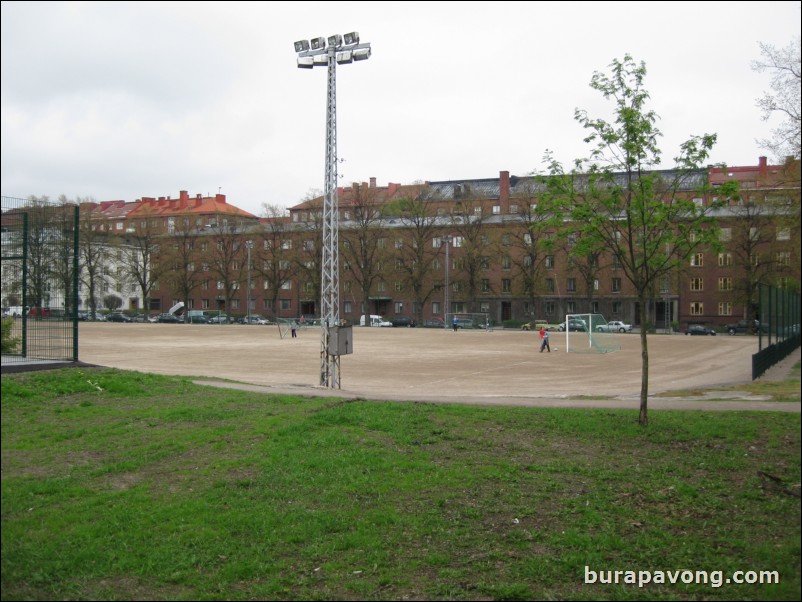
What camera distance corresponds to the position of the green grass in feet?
16.9

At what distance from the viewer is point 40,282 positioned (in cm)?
1459

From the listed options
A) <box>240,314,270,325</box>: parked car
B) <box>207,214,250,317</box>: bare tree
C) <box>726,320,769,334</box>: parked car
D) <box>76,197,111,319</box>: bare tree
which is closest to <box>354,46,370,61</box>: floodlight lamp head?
<box>76,197,111,319</box>: bare tree

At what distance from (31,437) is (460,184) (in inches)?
4177

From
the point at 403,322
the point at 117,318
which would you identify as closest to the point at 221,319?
Result: the point at 117,318

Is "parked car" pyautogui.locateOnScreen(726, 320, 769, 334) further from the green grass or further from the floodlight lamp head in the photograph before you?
the green grass

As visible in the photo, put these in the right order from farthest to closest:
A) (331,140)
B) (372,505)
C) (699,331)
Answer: (699,331)
(331,140)
(372,505)

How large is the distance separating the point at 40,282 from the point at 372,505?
36.7ft

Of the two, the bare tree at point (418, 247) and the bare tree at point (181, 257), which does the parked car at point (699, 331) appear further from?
the bare tree at point (181, 257)

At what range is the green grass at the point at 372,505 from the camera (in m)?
5.16

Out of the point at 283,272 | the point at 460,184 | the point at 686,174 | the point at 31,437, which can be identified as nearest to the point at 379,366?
the point at 686,174

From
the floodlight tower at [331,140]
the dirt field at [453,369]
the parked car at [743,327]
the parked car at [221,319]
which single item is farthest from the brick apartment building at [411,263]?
the floodlight tower at [331,140]

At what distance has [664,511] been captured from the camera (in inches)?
263

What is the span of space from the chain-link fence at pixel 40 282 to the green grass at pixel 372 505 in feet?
9.56

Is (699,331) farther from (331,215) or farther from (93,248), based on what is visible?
(93,248)
